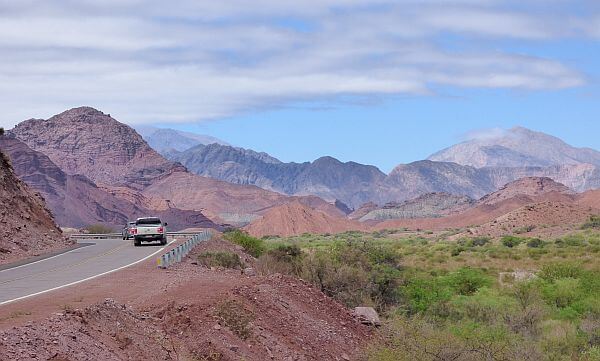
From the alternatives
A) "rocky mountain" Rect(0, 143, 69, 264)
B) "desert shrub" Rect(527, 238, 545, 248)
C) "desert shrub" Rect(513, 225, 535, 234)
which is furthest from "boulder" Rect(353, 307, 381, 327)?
"desert shrub" Rect(513, 225, 535, 234)

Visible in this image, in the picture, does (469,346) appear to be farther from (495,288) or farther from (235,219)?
(235,219)

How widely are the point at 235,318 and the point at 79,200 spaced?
133 meters

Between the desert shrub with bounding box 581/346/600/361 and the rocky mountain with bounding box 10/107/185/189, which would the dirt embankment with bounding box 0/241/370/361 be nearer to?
the desert shrub with bounding box 581/346/600/361

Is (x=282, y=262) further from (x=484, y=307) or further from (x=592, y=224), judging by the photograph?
(x=592, y=224)

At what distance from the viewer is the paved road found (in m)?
23.1

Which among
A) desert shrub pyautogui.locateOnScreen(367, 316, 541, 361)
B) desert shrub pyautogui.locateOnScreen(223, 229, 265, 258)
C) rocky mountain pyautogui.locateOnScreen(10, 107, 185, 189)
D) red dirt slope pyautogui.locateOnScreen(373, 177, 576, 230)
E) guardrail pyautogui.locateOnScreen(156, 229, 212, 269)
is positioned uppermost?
rocky mountain pyautogui.locateOnScreen(10, 107, 185, 189)

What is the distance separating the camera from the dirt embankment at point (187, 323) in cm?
1290

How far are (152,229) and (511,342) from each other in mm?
27800

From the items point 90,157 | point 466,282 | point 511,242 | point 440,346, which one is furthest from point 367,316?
point 90,157

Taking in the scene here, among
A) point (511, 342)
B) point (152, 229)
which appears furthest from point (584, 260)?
point (511, 342)

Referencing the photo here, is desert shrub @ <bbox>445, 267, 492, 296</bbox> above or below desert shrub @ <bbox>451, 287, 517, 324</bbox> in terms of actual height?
below

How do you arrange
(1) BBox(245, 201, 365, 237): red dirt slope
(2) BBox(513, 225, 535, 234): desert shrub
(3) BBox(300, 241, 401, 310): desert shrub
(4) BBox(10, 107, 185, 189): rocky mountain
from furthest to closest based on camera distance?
(4) BBox(10, 107, 185, 189): rocky mountain < (1) BBox(245, 201, 365, 237): red dirt slope < (2) BBox(513, 225, 535, 234): desert shrub < (3) BBox(300, 241, 401, 310): desert shrub

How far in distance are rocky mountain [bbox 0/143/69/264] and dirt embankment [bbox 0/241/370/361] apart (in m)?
16.3

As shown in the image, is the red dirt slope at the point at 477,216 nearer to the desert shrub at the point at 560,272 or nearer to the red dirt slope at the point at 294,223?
the red dirt slope at the point at 294,223
